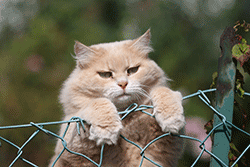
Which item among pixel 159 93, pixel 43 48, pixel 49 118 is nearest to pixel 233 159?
pixel 159 93

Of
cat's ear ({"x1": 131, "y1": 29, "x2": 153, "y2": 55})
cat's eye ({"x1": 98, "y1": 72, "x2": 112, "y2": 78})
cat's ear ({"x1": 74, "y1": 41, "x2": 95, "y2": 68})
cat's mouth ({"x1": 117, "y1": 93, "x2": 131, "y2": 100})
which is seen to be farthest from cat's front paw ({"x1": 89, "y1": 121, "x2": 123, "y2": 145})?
cat's ear ({"x1": 131, "y1": 29, "x2": 153, "y2": 55})

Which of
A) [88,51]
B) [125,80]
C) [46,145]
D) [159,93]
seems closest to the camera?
[159,93]

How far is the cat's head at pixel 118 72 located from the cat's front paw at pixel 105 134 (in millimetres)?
439

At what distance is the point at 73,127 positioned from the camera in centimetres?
158

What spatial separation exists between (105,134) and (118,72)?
0.64 meters

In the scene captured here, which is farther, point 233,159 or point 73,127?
point 73,127

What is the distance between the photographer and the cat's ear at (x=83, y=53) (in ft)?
6.62

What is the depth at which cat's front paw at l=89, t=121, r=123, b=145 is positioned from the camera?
1.35 metres

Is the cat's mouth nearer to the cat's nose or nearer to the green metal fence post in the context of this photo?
the cat's nose

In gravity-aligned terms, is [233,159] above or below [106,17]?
below

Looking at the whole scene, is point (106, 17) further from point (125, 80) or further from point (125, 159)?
point (125, 159)

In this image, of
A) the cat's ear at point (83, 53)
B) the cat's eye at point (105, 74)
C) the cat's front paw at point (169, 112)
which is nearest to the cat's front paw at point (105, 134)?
the cat's front paw at point (169, 112)

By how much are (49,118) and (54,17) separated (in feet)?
5.34

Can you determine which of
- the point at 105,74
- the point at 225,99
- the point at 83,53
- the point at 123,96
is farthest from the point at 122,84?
the point at 225,99
